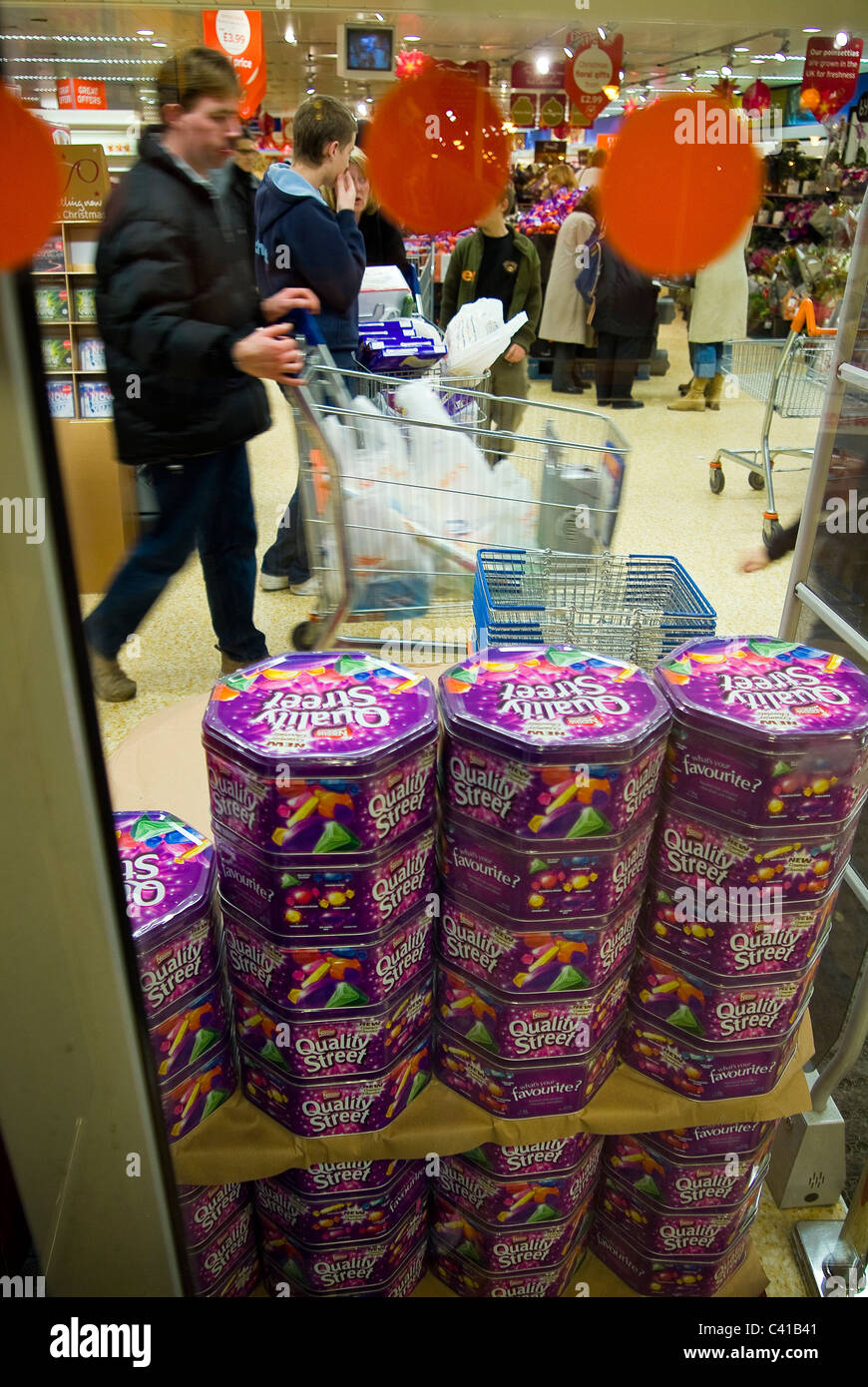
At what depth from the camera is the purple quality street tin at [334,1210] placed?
4.35 feet

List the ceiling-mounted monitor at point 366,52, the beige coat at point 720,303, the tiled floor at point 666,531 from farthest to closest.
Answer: the tiled floor at point 666,531 → the beige coat at point 720,303 → the ceiling-mounted monitor at point 366,52

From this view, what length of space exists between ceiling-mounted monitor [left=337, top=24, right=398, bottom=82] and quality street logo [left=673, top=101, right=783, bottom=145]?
0.35 m

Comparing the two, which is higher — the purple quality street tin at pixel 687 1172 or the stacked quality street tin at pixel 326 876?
the stacked quality street tin at pixel 326 876

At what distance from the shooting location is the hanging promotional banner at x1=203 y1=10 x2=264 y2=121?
107 cm

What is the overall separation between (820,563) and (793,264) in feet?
1.79

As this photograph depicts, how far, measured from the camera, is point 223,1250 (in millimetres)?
1404

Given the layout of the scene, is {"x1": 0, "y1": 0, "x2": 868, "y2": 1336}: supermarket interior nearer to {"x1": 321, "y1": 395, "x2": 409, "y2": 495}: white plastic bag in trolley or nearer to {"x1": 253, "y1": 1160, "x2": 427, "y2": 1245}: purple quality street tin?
{"x1": 253, "y1": 1160, "x2": 427, "y2": 1245}: purple quality street tin

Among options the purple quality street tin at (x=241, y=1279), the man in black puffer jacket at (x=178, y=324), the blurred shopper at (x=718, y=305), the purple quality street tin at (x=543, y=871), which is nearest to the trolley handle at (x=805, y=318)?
the blurred shopper at (x=718, y=305)

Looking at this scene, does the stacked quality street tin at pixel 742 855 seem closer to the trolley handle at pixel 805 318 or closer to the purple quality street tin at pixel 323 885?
the purple quality street tin at pixel 323 885

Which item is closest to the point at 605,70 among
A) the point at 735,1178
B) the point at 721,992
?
the point at 721,992

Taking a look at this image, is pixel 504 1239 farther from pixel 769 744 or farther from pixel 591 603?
pixel 591 603

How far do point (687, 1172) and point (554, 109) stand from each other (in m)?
1.47
